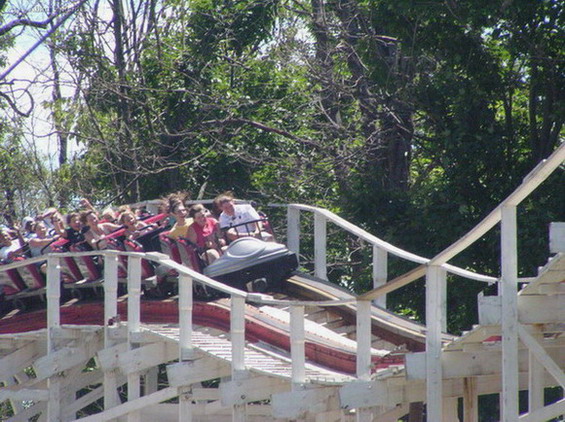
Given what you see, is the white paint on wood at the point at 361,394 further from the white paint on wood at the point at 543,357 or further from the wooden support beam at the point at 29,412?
the wooden support beam at the point at 29,412

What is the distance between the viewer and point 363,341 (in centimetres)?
890

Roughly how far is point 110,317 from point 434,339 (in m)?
4.36

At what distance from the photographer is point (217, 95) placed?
20.2 m

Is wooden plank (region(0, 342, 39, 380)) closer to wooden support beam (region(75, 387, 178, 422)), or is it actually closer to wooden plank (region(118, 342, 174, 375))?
wooden support beam (region(75, 387, 178, 422))

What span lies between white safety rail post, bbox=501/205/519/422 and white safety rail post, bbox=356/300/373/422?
145cm

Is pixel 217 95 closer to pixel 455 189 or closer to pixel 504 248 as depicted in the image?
pixel 455 189

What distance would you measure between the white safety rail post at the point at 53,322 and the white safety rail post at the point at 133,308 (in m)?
1.21

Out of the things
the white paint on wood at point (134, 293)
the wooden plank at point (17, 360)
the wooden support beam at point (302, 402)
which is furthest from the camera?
the wooden plank at point (17, 360)

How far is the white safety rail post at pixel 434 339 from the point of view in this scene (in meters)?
8.28

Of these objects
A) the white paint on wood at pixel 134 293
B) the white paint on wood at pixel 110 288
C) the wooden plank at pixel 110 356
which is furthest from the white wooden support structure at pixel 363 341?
the white paint on wood at pixel 110 288

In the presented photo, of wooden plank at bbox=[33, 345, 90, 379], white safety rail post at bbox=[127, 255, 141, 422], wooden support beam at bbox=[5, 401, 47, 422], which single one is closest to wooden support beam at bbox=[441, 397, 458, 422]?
white safety rail post at bbox=[127, 255, 141, 422]

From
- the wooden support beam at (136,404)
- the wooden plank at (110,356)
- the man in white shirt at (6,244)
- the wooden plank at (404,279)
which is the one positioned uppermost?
the wooden plank at (404,279)

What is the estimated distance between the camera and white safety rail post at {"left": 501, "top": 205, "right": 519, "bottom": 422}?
746cm

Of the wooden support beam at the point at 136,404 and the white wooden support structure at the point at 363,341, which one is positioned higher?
the white wooden support structure at the point at 363,341
